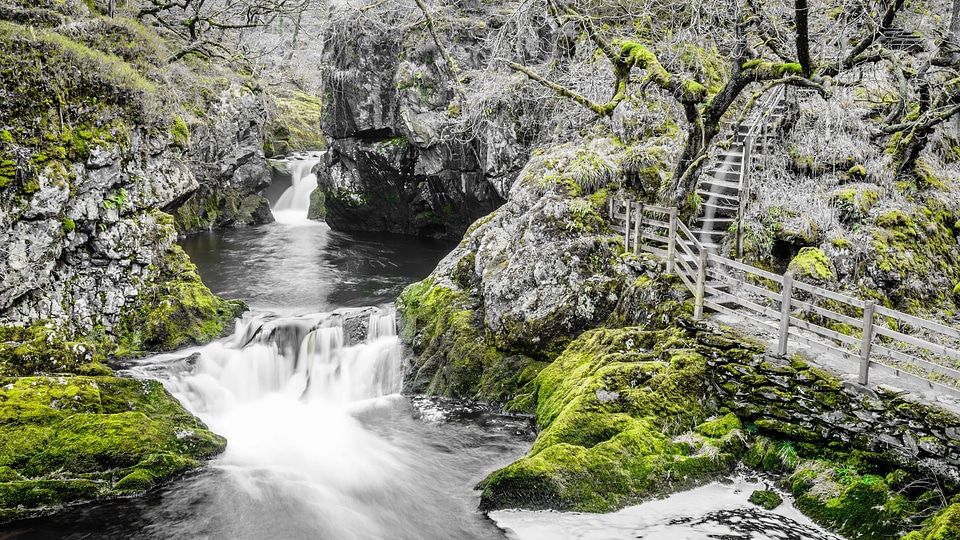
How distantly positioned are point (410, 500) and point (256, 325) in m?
7.77

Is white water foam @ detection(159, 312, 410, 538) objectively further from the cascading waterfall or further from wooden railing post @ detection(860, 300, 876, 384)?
wooden railing post @ detection(860, 300, 876, 384)

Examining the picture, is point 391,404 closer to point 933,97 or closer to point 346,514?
point 346,514

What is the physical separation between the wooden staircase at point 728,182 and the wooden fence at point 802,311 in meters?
0.82

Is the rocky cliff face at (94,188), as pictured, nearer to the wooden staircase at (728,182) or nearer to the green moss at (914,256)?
the wooden staircase at (728,182)

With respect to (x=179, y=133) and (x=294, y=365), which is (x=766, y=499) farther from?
(x=179, y=133)

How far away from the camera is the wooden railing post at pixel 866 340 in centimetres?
728

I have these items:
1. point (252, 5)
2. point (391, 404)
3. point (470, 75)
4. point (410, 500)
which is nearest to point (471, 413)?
point (391, 404)

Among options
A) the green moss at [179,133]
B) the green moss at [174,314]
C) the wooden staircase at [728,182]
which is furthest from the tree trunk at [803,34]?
the green moss at [179,133]

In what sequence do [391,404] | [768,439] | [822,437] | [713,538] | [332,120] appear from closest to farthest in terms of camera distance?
[713,538]
[822,437]
[768,439]
[391,404]
[332,120]

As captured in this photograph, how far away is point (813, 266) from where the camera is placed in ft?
35.5

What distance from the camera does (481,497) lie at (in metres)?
8.59

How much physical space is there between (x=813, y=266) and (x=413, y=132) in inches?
694

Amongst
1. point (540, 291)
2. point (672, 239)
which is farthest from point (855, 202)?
point (540, 291)

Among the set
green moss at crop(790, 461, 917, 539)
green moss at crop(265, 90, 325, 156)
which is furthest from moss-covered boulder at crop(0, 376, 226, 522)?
green moss at crop(265, 90, 325, 156)
